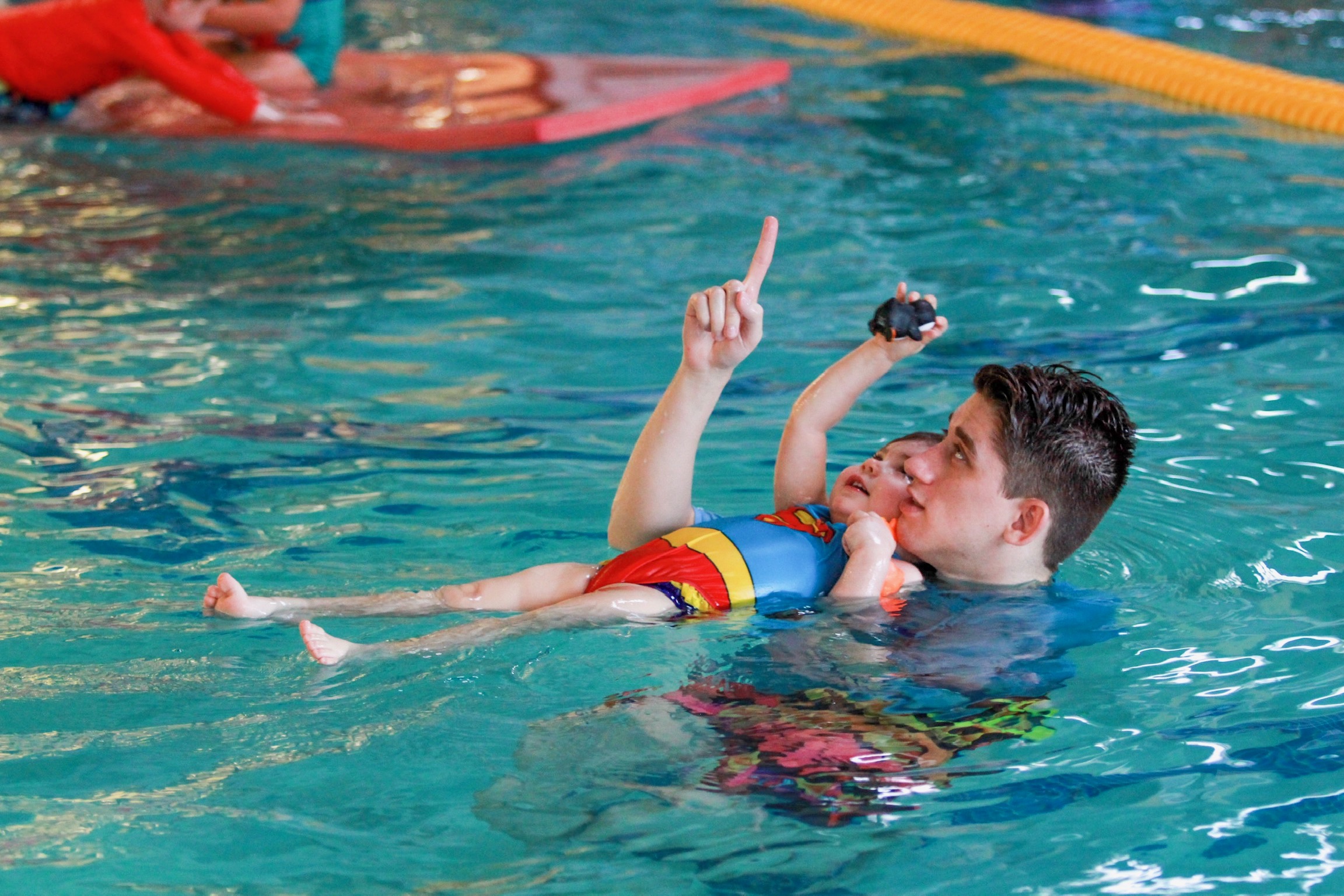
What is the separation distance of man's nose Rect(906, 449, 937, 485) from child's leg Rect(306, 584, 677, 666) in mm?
615

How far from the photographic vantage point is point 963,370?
16.4 ft

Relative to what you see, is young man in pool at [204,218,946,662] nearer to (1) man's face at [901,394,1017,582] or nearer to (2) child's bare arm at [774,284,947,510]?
(1) man's face at [901,394,1017,582]

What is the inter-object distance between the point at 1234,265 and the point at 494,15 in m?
7.72

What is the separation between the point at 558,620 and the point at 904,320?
1079 mm

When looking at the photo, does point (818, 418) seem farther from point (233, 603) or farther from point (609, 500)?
point (233, 603)

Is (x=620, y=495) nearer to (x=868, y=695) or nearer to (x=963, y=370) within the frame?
(x=868, y=695)

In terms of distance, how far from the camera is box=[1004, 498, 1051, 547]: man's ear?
9.96 feet

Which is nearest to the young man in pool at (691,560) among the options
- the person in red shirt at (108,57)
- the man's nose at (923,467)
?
the man's nose at (923,467)

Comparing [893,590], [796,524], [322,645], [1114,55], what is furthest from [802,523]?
[1114,55]

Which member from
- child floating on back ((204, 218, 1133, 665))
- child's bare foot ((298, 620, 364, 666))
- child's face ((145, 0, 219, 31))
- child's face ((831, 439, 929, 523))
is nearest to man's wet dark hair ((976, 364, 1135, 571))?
child floating on back ((204, 218, 1133, 665))

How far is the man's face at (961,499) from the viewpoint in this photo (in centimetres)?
306

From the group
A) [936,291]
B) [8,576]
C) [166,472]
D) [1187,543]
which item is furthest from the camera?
[936,291]

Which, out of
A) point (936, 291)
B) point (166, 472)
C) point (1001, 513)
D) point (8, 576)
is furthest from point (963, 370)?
point (8, 576)

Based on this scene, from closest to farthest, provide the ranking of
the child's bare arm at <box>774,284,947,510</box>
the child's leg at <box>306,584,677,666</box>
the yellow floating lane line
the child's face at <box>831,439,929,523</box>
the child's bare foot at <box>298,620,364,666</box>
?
1. the child's bare foot at <box>298,620,364,666</box>
2. the child's leg at <box>306,584,677,666</box>
3. the child's face at <box>831,439,929,523</box>
4. the child's bare arm at <box>774,284,947,510</box>
5. the yellow floating lane line
